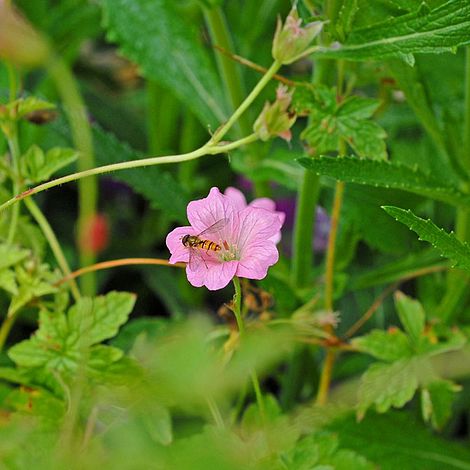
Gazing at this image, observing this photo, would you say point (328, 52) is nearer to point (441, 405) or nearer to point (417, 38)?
point (417, 38)

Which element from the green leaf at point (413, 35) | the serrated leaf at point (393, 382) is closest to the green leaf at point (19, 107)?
the green leaf at point (413, 35)

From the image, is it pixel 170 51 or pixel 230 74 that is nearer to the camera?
pixel 230 74

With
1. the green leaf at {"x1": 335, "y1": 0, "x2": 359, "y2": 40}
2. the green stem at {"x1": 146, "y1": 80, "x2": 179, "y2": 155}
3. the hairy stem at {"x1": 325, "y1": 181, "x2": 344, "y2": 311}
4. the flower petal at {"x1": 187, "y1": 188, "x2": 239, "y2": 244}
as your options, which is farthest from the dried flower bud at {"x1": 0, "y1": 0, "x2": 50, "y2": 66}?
the green stem at {"x1": 146, "y1": 80, "x2": 179, "y2": 155}

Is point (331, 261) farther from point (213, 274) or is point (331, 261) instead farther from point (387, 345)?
point (213, 274)

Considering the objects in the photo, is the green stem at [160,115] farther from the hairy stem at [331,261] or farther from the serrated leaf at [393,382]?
the serrated leaf at [393,382]

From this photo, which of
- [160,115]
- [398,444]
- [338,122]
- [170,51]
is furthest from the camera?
[160,115]

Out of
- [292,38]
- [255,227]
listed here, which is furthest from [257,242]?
[292,38]
